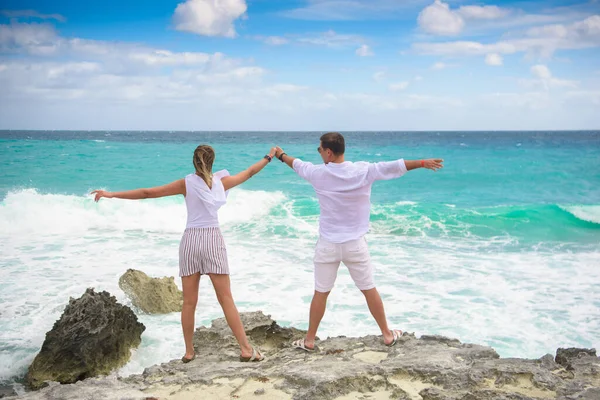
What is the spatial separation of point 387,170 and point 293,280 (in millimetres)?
5231

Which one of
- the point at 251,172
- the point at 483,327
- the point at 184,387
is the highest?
the point at 251,172

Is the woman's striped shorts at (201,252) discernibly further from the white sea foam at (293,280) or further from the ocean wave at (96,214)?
the ocean wave at (96,214)

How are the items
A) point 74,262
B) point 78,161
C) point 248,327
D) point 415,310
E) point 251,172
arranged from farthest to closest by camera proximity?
point 78,161 < point 74,262 < point 415,310 < point 248,327 < point 251,172

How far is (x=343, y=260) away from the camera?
A: 4516mm

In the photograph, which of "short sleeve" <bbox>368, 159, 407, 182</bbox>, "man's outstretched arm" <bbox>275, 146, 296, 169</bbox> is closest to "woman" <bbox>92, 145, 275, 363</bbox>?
"man's outstretched arm" <bbox>275, 146, 296, 169</bbox>

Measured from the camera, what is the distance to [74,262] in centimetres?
1020

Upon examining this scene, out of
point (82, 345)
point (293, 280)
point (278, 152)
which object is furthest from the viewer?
point (293, 280)

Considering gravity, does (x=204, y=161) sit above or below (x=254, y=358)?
above

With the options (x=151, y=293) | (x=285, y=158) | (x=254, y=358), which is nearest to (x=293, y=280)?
(x=151, y=293)

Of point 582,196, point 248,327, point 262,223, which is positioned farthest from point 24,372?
point 582,196

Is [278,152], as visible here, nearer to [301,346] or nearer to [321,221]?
[321,221]

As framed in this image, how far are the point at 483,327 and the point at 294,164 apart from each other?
4.08 m

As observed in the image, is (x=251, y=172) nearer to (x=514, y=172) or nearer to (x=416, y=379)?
(x=416, y=379)

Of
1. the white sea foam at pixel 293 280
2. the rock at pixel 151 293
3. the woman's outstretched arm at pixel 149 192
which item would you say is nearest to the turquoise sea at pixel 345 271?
the white sea foam at pixel 293 280
